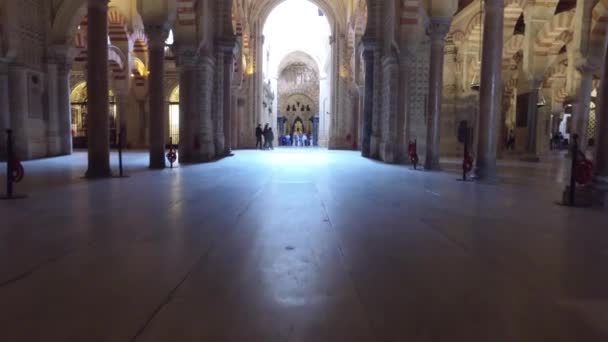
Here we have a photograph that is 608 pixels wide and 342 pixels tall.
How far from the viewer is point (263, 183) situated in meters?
6.32

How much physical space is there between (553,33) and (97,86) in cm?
1281

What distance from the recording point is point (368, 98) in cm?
1416

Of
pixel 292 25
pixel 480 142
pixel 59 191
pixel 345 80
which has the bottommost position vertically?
pixel 59 191

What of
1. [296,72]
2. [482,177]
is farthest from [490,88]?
[296,72]

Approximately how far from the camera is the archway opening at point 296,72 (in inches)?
1217

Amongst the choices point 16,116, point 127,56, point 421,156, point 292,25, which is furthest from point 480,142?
point 292,25

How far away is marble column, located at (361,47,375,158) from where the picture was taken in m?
13.7

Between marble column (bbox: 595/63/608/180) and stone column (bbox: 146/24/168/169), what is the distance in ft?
25.5

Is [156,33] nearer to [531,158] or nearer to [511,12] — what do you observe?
[511,12]

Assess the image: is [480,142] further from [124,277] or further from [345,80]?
[345,80]

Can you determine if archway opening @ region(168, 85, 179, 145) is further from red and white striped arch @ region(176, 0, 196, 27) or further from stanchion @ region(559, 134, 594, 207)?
stanchion @ region(559, 134, 594, 207)

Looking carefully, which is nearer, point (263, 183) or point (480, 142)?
point (263, 183)

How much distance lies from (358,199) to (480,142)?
3.58 m

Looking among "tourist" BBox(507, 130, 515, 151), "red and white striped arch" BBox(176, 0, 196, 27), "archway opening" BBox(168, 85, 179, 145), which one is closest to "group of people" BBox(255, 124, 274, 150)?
"archway opening" BBox(168, 85, 179, 145)
